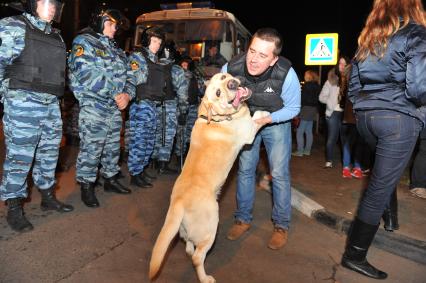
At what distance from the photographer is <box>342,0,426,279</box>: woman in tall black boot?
2.79 m

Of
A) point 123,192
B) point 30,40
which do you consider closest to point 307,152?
point 123,192

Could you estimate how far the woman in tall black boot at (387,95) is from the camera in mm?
2793

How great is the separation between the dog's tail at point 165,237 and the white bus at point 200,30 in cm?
709

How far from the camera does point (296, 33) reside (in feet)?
138

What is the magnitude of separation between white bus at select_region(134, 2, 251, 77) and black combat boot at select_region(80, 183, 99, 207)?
18.2ft

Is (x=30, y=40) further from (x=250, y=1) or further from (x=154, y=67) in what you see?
(x=250, y=1)

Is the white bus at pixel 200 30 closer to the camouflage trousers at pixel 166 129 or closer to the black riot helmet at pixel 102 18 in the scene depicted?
the camouflage trousers at pixel 166 129

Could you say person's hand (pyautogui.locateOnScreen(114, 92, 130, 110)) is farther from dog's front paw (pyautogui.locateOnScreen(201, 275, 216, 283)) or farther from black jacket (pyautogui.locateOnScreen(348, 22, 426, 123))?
black jacket (pyautogui.locateOnScreen(348, 22, 426, 123))

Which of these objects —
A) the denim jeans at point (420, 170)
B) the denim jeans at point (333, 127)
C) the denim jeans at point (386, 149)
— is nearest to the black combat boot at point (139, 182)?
the denim jeans at point (386, 149)

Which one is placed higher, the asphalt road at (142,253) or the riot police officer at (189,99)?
the riot police officer at (189,99)

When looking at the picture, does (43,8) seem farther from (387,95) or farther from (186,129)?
(186,129)

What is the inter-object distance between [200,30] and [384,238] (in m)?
7.42

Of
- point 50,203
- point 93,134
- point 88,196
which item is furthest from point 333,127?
point 50,203

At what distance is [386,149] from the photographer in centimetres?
299
